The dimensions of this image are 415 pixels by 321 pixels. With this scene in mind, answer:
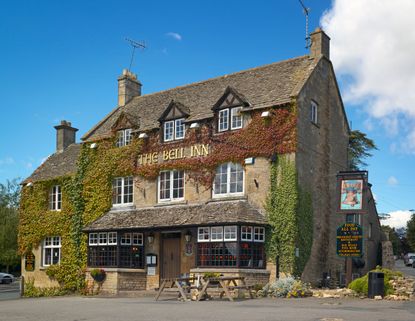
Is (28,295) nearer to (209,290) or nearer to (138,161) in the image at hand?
(138,161)

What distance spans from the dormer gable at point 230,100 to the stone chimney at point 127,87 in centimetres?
1070

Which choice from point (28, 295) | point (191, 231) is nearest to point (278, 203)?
point (191, 231)

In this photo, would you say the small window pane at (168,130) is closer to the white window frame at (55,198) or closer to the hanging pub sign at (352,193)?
the white window frame at (55,198)

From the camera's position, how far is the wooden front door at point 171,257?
27709 millimetres

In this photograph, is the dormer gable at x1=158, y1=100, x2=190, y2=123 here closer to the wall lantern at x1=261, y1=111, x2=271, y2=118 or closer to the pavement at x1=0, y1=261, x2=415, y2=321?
the wall lantern at x1=261, y1=111, x2=271, y2=118

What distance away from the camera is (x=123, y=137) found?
31.3m

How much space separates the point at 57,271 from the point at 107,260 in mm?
4686

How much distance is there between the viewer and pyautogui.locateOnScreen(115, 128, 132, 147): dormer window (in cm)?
3106

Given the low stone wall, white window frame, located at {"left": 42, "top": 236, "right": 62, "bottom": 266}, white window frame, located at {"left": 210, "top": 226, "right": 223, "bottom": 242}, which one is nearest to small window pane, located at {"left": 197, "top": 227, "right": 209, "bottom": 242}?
white window frame, located at {"left": 210, "top": 226, "right": 223, "bottom": 242}

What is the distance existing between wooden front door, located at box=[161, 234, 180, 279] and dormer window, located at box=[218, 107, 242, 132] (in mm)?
5995

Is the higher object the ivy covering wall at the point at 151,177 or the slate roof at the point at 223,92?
the slate roof at the point at 223,92

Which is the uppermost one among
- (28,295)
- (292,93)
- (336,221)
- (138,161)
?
(292,93)

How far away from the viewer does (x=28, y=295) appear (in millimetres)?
32938

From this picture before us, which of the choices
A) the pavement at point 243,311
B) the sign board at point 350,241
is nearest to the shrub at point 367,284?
the pavement at point 243,311
